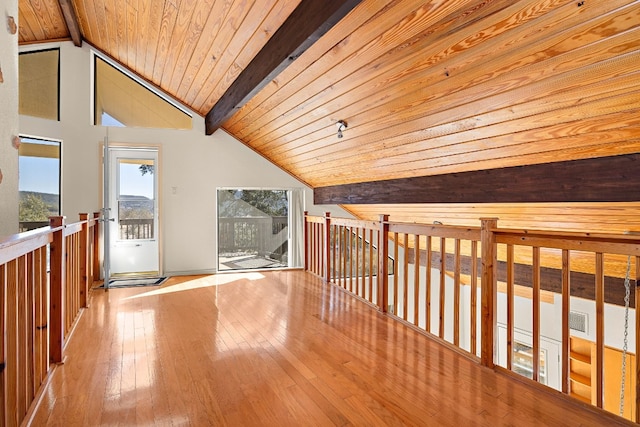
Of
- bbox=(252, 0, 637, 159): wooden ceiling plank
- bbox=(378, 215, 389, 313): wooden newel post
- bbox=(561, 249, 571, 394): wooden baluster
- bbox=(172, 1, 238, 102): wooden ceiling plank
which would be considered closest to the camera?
bbox=(561, 249, 571, 394): wooden baluster

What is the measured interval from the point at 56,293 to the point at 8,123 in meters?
1.14

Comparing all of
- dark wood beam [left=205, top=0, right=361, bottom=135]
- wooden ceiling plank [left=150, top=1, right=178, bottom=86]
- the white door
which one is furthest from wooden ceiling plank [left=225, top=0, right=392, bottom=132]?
the white door

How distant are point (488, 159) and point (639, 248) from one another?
1613mm

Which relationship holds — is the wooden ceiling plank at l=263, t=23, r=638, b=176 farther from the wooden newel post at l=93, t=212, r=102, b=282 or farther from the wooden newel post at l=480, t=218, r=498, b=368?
the wooden newel post at l=93, t=212, r=102, b=282

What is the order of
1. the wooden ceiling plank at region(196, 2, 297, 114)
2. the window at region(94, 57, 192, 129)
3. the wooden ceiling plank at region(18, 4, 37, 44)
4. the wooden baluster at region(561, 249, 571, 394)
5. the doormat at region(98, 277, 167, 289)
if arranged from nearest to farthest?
the wooden baluster at region(561, 249, 571, 394) < the wooden ceiling plank at region(196, 2, 297, 114) < the wooden ceiling plank at region(18, 4, 37, 44) < the doormat at region(98, 277, 167, 289) < the window at region(94, 57, 192, 129)

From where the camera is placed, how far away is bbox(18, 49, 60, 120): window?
4273mm

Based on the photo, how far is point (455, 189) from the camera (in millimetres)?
3424

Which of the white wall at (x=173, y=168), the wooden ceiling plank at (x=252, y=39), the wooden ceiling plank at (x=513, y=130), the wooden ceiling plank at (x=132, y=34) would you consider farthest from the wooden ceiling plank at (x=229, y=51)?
the wooden ceiling plank at (x=513, y=130)

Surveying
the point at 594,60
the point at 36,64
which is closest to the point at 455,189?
the point at 594,60

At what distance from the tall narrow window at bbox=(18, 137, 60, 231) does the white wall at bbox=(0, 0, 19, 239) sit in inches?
90.4

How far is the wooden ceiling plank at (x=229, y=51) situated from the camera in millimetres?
2709

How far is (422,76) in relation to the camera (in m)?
2.51

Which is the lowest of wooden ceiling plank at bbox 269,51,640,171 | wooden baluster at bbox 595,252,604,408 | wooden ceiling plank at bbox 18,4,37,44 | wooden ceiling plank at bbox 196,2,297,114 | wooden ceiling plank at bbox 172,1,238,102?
wooden baluster at bbox 595,252,604,408

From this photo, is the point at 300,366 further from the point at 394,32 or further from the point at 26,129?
the point at 26,129
